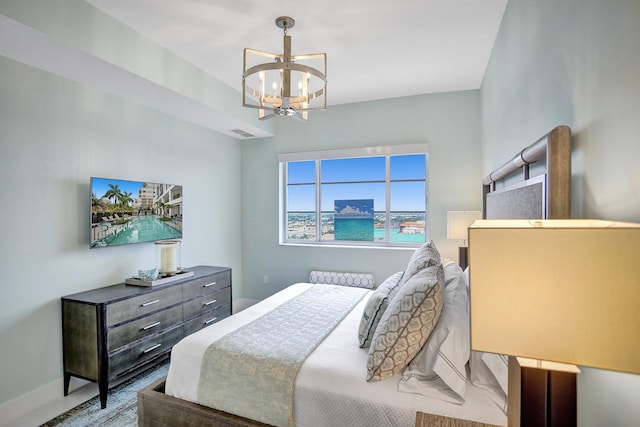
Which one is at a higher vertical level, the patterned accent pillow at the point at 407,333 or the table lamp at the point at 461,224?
the table lamp at the point at 461,224

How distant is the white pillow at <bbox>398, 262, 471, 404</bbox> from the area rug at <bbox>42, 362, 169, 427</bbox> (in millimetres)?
1960

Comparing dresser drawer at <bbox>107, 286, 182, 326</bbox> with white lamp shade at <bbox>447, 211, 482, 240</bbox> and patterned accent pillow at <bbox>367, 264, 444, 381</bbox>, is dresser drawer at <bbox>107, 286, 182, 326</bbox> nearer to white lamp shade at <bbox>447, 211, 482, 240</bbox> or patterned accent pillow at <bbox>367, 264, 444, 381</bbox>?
patterned accent pillow at <bbox>367, 264, 444, 381</bbox>

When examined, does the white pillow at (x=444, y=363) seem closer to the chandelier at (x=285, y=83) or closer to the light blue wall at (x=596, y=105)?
the light blue wall at (x=596, y=105)

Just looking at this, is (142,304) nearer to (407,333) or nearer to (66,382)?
(66,382)

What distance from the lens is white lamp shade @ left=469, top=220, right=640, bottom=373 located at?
1.87 feet

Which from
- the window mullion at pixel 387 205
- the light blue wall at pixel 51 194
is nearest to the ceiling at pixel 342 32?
the light blue wall at pixel 51 194

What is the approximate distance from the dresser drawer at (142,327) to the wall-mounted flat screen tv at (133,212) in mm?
762

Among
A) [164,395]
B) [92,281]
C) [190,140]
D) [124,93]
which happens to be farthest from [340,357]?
[190,140]

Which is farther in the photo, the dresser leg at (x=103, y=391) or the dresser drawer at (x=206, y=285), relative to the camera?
the dresser drawer at (x=206, y=285)

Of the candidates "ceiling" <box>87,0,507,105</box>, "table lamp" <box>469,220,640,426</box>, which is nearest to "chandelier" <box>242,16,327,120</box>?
"ceiling" <box>87,0,507,105</box>

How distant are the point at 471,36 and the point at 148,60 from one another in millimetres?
2636

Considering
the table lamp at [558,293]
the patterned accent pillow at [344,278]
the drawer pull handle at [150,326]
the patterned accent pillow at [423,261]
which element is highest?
the table lamp at [558,293]

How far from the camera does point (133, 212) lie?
303 centimetres

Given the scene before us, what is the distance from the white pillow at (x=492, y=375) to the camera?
1.35 metres
